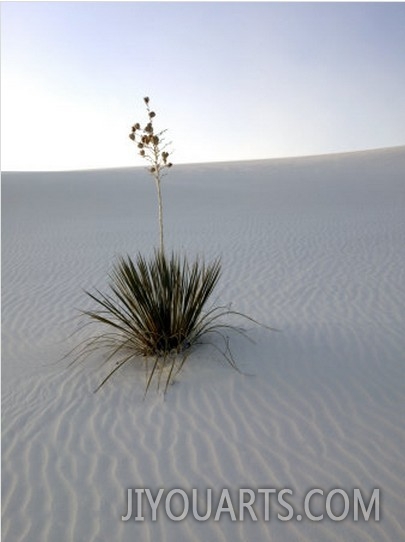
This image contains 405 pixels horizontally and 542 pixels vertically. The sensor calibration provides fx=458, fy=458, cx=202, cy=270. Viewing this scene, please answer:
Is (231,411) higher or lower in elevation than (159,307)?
lower

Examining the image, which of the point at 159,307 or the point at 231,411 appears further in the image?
the point at 159,307

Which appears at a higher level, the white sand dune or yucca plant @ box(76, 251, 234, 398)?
yucca plant @ box(76, 251, 234, 398)

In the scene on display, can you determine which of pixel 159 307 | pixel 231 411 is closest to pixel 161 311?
pixel 159 307

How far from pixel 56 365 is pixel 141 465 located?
213cm

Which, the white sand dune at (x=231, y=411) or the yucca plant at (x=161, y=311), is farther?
the yucca plant at (x=161, y=311)

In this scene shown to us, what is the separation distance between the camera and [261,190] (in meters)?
21.2

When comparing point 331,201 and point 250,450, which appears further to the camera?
point 331,201

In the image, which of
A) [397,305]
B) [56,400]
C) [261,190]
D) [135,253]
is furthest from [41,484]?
[261,190]

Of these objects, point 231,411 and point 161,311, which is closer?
point 231,411

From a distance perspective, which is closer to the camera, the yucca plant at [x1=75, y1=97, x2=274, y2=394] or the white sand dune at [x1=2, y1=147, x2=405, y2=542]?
the white sand dune at [x1=2, y1=147, x2=405, y2=542]

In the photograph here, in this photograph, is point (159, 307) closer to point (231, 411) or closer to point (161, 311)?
point (161, 311)

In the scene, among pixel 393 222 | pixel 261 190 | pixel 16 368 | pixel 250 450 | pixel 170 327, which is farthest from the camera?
pixel 261 190

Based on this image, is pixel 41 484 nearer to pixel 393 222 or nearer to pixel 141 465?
pixel 141 465

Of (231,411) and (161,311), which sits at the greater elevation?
(161,311)
